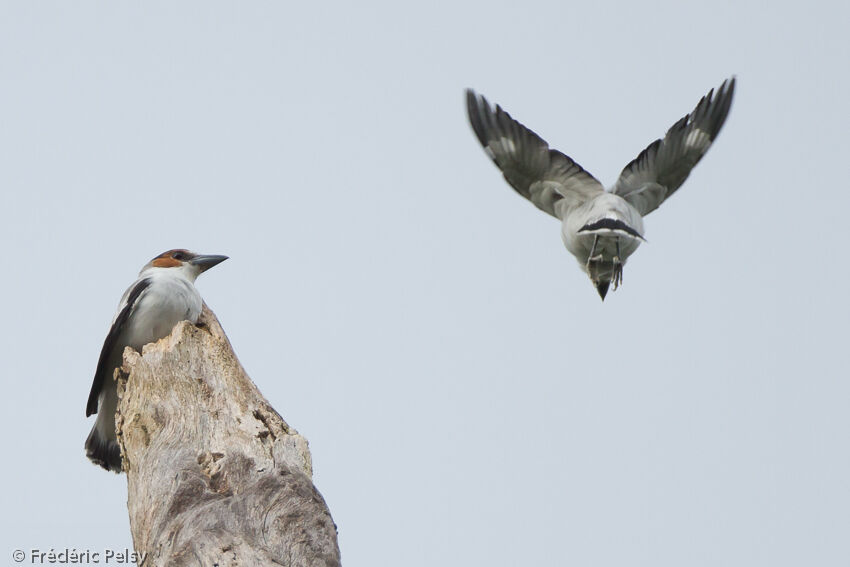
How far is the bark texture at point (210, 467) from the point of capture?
4.68 m

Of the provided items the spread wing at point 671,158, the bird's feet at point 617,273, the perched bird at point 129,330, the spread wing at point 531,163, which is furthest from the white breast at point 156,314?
the spread wing at point 671,158

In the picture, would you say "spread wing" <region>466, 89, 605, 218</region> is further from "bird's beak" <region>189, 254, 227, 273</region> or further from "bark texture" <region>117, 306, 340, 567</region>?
"bark texture" <region>117, 306, 340, 567</region>

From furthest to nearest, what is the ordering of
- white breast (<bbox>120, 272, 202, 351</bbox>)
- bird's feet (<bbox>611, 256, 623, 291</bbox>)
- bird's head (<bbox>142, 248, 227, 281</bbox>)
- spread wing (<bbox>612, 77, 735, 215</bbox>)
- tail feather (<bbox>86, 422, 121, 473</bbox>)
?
spread wing (<bbox>612, 77, 735, 215</bbox>)
bird's feet (<bbox>611, 256, 623, 291</bbox>)
bird's head (<bbox>142, 248, 227, 281</bbox>)
white breast (<bbox>120, 272, 202, 351</bbox>)
tail feather (<bbox>86, 422, 121, 473</bbox>)

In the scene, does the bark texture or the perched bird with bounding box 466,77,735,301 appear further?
the perched bird with bounding box 466,77,735,301

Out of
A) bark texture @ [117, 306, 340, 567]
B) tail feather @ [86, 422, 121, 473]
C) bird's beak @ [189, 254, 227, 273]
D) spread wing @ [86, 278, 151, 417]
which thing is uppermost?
bird's beak @ [189, 254, 227, 273]

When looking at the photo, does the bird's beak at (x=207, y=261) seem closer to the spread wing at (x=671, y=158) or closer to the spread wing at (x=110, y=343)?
the spread wing at (x=110, y=343)

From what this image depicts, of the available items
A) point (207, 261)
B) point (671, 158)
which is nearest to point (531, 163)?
point (671, 158)

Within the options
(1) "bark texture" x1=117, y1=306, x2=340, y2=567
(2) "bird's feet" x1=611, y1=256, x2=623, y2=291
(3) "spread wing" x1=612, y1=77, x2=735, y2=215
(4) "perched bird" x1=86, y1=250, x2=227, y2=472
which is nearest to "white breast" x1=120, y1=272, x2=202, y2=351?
(4) "perched bird" x1=86, y1=250, x2=227, y2=472

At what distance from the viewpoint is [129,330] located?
6.86 metres

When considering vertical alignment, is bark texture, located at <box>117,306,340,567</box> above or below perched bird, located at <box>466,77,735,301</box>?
below

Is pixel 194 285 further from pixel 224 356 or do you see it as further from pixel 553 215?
pixel 553 215

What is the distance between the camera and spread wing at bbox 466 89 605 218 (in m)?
8.54

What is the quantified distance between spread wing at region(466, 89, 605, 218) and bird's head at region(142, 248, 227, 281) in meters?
2.43

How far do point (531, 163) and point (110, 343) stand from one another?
3.70 metres
